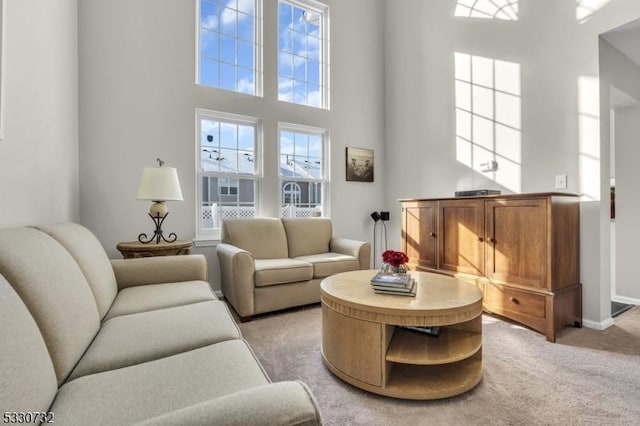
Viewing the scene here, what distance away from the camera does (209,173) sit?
11.1 feet

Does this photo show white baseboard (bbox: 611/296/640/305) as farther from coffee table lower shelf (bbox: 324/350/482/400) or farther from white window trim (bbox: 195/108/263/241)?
white window trim (bbox: 195/108/263/241)

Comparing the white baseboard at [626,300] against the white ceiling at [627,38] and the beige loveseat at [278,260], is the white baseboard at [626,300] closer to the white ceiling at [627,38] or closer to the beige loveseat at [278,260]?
the white ceiling at [627,38]

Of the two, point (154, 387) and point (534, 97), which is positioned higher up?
point (534, 97)

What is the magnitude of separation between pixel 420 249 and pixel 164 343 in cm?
270

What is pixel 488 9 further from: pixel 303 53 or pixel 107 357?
pixel 107 357

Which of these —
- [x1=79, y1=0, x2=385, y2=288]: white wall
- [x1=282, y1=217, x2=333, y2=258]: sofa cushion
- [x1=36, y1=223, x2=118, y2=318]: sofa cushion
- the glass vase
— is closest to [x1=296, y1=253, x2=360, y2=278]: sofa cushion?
[x1=282, y1=217, x2=333, y2=258]: sofa cushion

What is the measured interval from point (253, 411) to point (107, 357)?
779 mm

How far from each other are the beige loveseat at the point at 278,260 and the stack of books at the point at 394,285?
1171 millimetres

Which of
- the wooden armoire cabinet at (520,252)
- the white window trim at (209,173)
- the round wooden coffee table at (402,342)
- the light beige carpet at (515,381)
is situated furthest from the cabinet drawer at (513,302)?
the white window trim at (209,173)

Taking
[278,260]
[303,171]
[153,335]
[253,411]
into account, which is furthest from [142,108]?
[253,411]

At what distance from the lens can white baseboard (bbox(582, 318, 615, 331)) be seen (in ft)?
7.84

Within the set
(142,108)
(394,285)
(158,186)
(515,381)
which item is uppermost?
(142,108)

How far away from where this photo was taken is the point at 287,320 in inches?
103

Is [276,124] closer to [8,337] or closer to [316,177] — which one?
[316,177]
